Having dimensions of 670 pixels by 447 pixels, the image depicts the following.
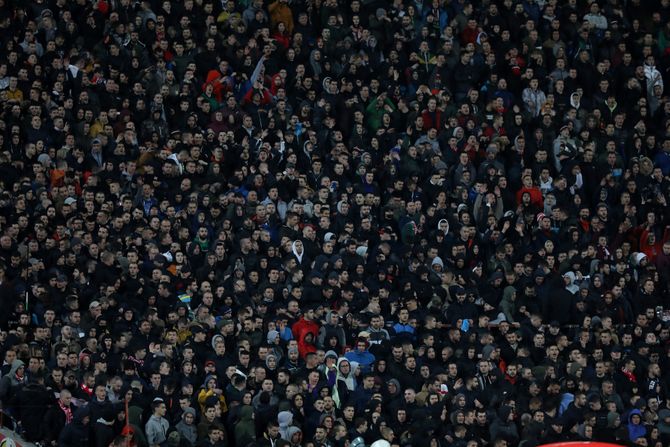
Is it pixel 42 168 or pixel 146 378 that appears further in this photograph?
pixel 42 168

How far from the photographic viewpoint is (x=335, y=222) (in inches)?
1219

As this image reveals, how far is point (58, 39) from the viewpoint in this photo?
3297 cm

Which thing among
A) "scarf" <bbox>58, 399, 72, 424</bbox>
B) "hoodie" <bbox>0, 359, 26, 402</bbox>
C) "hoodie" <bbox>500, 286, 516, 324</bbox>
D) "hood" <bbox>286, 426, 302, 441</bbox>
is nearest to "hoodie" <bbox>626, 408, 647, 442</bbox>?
"hoodie" <bbox>500, 286, 516, 324</bbox>

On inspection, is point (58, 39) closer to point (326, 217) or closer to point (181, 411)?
point (326, 217)

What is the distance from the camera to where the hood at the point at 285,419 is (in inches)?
1022

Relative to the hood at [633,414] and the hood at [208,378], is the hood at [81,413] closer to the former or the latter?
the hood at [208,378]

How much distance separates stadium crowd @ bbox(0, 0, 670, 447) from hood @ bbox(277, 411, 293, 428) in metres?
0.05

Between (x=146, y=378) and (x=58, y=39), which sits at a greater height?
(x=58, y=39)

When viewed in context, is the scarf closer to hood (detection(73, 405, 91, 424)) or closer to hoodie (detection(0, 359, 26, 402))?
hood (detection(73, 405, 91, 424))

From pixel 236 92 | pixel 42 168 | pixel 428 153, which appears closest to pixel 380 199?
pixel 428 153

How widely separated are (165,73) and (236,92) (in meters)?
1.39

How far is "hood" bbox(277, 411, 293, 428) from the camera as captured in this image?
85.1 ft

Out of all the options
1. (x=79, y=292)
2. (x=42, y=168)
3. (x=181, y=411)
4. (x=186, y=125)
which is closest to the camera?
(x=181, y=411)

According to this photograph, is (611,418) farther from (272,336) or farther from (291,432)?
(272,336)
